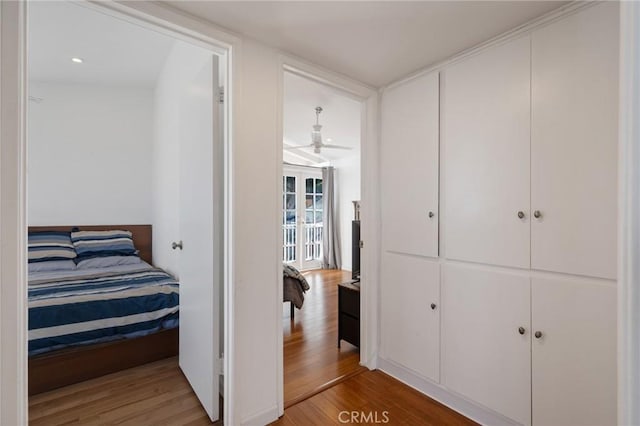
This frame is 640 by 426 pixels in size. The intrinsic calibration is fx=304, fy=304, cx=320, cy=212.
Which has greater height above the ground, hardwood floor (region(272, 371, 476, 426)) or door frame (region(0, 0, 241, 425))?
door frame (region(0, 0, 241, 425))

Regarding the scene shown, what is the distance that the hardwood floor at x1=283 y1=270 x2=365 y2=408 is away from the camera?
218cm

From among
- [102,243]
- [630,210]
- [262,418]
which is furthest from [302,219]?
[630,210]

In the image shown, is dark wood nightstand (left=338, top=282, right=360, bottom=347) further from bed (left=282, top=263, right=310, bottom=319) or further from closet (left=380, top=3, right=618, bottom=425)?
bed (left=282, top=263, right=310, bottom=319)

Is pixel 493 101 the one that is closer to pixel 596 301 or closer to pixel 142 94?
pixel 596 301

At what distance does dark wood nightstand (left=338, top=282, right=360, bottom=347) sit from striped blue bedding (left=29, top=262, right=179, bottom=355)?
1.41 metres

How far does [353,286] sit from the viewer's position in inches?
105

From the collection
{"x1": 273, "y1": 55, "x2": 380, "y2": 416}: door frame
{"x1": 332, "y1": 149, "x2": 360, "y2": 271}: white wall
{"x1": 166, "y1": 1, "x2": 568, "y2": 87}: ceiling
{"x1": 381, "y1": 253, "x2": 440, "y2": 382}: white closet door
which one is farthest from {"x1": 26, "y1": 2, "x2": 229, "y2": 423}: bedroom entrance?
{"x1": 332, "y1": 149, "x2": 360, "y2": 271}: white wall

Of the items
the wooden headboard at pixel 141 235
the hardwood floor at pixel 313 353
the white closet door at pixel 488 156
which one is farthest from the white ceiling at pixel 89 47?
the hardwood floor at pixel 313 353

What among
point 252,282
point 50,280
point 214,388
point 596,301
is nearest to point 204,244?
point 252,282

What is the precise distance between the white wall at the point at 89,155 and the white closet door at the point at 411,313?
3.50m

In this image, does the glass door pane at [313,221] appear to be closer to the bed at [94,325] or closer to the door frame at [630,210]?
the bed at [94,325]

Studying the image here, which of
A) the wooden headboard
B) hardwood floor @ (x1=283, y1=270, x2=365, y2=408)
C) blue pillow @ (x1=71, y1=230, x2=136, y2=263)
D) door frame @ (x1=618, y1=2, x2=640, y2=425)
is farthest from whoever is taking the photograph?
the wooden headboard

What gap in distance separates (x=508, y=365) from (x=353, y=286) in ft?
4.14

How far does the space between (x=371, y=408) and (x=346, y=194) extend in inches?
188
